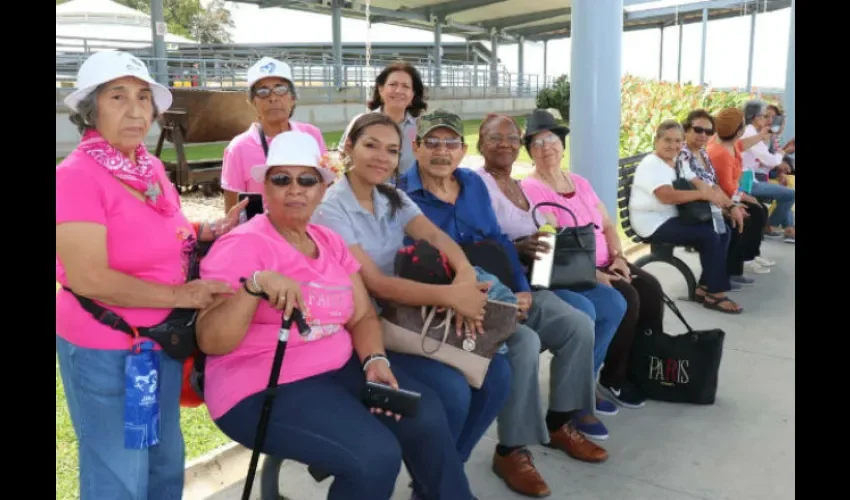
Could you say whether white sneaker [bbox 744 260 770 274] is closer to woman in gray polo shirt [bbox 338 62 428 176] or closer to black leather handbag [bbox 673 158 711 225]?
black leather handbag [bbox 673 158 711 225]

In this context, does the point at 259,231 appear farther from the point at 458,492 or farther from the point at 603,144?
the point at 603,144

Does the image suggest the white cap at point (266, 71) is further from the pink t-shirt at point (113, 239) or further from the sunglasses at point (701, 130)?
the sunglasses at point (701, 130)

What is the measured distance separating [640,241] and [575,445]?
2962 mm

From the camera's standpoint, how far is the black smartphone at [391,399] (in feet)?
7.70

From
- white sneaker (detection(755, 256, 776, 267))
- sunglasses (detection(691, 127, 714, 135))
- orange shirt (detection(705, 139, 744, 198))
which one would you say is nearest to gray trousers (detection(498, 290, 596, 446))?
sunglasses (detection(691, 127, 714, 135))

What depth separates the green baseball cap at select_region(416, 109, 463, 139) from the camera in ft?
11.0

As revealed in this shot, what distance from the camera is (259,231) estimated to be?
2355 millimetres

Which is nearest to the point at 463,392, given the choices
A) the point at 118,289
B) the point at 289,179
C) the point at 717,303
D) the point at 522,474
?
the point at 522,474

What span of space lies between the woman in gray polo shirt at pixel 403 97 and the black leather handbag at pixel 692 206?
2284mm

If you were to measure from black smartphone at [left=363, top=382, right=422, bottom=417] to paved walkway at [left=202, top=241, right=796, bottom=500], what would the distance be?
82 centimetres

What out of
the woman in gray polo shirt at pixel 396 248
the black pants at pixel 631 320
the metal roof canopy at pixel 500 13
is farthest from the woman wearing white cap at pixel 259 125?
the metal roof canopy at pixel 500 13

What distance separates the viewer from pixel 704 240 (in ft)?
18.2

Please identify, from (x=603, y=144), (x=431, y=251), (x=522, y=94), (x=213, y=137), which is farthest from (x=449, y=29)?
(x=431, y=251)
